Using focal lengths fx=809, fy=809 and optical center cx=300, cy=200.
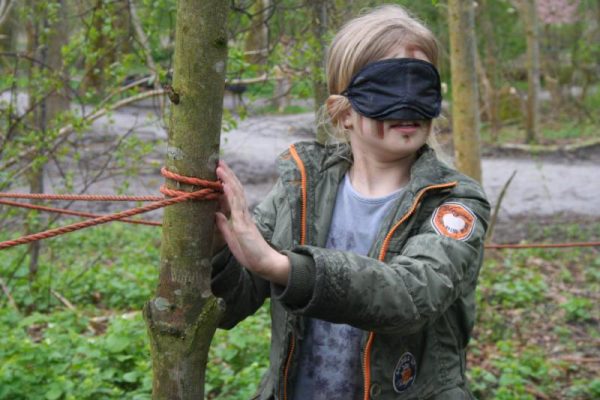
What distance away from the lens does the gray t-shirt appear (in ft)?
6.87

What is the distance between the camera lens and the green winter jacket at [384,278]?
5.65 ft

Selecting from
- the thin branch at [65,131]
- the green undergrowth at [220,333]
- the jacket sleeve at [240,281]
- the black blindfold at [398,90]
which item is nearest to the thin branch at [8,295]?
the green undergrowth at [220,333]

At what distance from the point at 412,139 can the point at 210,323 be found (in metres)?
0.68

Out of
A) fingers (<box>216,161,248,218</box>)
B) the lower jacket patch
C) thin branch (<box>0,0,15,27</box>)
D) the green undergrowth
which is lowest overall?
the green undergrowth

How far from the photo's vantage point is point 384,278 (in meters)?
1.73

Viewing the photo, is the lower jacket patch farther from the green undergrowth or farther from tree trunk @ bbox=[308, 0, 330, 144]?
tree trunk @ bbox=[308, 0, 330, 144]

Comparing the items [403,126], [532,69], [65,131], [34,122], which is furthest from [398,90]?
[532,69]

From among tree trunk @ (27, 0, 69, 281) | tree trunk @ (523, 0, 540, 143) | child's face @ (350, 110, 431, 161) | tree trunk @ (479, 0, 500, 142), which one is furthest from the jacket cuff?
tree trunk @ (479, 0, 500, 142)

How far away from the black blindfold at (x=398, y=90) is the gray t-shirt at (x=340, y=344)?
0.73 ft

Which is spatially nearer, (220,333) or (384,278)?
(384,278)

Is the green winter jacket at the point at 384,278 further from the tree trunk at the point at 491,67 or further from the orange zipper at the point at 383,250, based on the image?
the tree trunk at the point at 491,67

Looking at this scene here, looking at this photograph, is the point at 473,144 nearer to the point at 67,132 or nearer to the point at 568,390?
the point at 568,390

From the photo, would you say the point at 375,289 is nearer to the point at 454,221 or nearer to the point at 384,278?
the point at 384,278

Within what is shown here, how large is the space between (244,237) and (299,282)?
170mm
